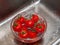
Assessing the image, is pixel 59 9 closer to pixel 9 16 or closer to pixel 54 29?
pixel 54 29

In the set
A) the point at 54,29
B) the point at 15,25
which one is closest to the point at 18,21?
the point at 15,25

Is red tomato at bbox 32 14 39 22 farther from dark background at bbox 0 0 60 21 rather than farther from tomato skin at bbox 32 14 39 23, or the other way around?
dark background at bbox 0 0 60 21

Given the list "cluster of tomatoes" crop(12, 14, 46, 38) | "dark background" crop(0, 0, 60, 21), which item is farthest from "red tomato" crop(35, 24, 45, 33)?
"dark background" crop(0, 0, 60, 21)

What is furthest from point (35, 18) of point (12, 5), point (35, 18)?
point (12, 5)

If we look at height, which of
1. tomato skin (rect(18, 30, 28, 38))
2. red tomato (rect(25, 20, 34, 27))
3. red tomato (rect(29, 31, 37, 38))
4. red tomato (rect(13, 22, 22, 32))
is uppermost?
red tomato (rect(13, 22, 22, 32))

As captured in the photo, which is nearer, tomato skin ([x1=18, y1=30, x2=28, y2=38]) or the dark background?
tomato skin ([x1=18, y1=30, x2=28, y2=38])

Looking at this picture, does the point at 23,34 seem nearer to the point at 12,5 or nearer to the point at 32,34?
the point at 32,34

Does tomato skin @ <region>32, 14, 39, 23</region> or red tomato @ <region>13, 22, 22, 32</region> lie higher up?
red tomato @ <region>13, 22, 22, 32</region>

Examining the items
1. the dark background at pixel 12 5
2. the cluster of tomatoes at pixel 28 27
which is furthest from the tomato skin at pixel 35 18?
the dark background at pixel 12 5
